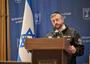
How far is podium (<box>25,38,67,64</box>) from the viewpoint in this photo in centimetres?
214

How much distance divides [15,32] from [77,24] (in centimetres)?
125

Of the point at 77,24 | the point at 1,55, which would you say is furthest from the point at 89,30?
the point at 1,55

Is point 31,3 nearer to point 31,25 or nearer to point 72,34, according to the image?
point 31,25

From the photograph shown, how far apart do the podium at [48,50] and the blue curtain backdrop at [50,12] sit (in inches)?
93.9

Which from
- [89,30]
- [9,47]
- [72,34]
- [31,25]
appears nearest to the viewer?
[72,34]

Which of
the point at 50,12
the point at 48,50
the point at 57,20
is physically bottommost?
the point at 48,50

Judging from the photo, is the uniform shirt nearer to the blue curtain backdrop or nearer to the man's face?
the man's face

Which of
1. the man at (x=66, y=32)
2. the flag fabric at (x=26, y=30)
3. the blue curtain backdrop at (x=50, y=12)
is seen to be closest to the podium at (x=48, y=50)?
the man at (x=66, y=32)

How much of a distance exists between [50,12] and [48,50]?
2663 millimetres

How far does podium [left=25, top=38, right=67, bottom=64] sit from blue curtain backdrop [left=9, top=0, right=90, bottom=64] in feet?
7.83

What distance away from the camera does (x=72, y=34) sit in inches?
130

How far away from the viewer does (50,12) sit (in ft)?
15.7

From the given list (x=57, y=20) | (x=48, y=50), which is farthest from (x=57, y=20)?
(x=48, y=50)

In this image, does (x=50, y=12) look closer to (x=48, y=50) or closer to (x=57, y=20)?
(x=57, y=20)
